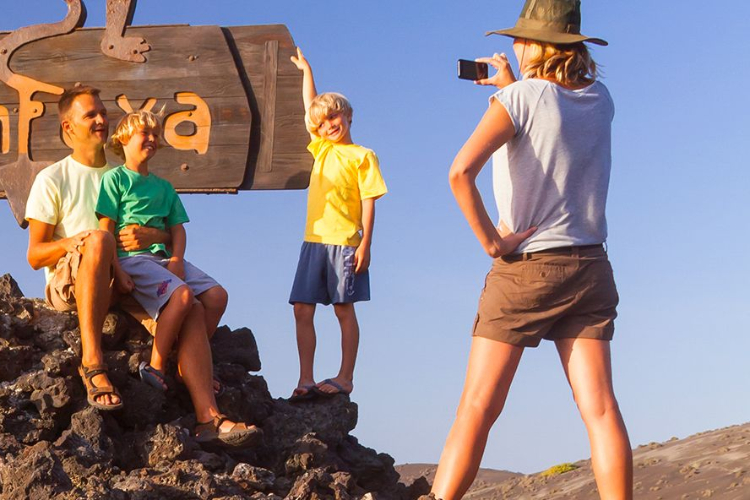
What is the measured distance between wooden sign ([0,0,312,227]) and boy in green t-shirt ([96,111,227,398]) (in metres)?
1.83

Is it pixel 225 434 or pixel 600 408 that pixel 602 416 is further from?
pixel 225 434

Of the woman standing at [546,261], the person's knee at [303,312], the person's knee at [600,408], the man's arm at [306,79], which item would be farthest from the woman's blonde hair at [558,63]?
the man's arm at [306,79]

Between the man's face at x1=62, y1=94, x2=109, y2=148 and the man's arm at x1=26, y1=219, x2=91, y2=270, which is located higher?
the man's face at x1=62, y1=94, x2=109, y2=148

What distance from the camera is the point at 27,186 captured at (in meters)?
7.73

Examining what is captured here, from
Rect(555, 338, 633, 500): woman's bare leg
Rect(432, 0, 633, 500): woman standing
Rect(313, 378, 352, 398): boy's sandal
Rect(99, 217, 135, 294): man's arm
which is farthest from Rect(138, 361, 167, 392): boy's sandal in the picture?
Rect(555, 338, 633, 500): woman's bare leg

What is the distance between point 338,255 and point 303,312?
42cm

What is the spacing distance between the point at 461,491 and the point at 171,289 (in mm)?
1971

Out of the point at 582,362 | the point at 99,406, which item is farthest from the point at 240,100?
the point at 582,362

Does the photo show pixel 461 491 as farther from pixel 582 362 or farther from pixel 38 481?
pixel 38 481

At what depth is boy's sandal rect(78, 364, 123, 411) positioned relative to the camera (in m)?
4.85

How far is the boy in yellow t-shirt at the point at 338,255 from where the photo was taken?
244 inches

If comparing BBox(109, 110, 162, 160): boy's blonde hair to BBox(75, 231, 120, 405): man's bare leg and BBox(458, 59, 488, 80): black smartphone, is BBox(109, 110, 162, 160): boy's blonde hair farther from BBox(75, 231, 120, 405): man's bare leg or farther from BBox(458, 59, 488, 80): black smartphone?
BBox(458, 59, 488, 80): black smartphone

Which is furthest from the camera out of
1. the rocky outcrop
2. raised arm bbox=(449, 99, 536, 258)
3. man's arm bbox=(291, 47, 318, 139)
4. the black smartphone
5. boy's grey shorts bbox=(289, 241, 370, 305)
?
man's arm bbox=(291, 47, 318, 139)

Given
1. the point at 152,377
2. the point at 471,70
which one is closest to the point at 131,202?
the point at 152,377
